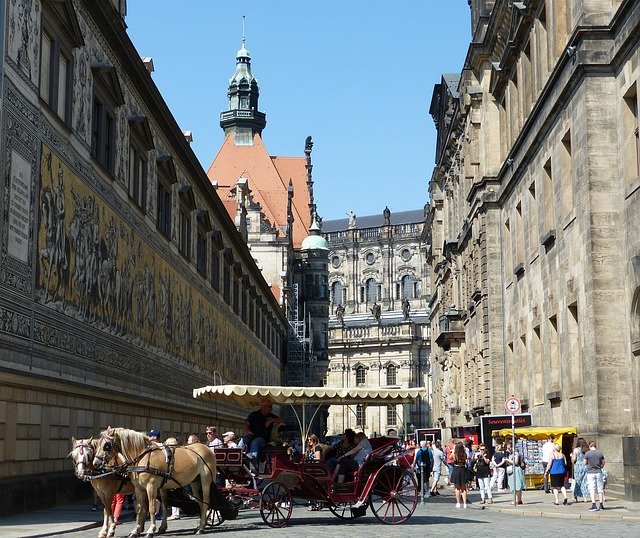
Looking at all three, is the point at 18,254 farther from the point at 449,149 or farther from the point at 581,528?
the point at 449,149

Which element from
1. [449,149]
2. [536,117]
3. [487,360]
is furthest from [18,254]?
[449,149]

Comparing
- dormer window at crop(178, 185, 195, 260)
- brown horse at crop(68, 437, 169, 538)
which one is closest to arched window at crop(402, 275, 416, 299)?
dormer window at crop(178, 185, 195, 260)

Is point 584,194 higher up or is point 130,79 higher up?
point 130,79

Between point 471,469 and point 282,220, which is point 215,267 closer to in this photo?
point 471,469

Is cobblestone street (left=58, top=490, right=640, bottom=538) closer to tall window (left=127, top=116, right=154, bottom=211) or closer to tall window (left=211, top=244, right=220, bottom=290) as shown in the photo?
tall window (left=127, top=116, right=154, bottom=211)

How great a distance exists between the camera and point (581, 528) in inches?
696

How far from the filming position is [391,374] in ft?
396

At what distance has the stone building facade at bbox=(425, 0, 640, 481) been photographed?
24703mm

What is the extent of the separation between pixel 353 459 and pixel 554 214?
1388cm

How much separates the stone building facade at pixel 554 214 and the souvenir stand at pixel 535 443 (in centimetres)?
53

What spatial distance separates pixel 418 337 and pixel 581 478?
312ft

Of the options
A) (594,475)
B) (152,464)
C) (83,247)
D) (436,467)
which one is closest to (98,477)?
(152,464)

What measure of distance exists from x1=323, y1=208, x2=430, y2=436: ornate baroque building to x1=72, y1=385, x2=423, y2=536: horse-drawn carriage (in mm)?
92360

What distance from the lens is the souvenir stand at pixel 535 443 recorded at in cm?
2742
